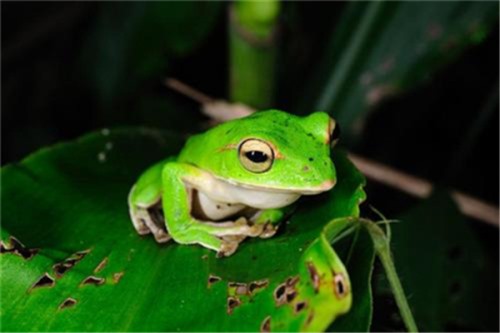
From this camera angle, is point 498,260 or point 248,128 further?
point 498,260

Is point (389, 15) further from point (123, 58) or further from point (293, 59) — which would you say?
point (123, 58)

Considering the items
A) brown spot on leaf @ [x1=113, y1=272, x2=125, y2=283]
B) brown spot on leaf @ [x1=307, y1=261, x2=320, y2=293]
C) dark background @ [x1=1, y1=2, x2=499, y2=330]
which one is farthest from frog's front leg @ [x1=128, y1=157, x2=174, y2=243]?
dark background @ [x1=1, y1=2, x2=499, y2=330]

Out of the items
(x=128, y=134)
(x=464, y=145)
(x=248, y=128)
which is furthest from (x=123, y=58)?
(x=248, y=128)

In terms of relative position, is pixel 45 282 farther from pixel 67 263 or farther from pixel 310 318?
pixel 310 318

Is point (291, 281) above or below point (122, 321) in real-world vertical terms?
above

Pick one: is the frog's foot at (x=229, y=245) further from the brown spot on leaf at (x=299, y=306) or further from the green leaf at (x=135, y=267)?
the brown spot on leaf at (x=299, y=306)

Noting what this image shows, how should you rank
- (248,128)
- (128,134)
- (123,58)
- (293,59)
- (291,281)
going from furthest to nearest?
(293,59) → (123,58) → (128,134) → (248,128) → (291,281)

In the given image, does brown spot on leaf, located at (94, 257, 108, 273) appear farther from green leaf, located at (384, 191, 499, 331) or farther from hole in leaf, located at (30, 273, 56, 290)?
green leaf, located at (384, 191, 499, 331)
